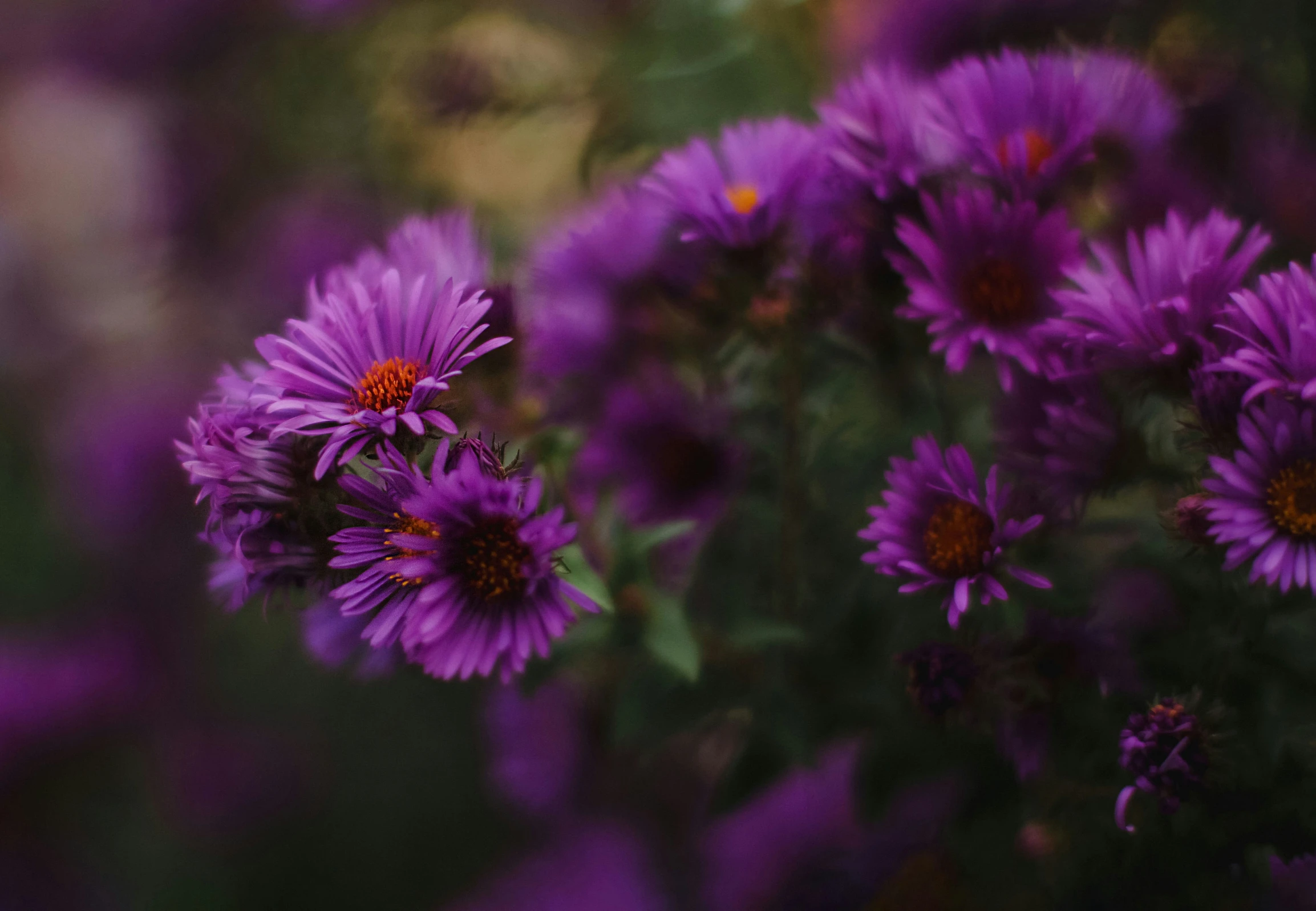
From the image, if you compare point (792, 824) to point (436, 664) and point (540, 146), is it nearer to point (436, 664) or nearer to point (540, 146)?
point (436, 664)

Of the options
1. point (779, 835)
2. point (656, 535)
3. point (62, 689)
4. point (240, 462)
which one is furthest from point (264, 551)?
point (62, 689)

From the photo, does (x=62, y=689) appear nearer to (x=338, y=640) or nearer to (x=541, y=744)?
(x=541, y=744)

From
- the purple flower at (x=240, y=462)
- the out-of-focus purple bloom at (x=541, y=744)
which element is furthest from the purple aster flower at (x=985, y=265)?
the out-of-focus purple bloom at (x=541, y=744)

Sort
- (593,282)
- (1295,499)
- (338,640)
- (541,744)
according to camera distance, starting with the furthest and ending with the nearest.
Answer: (541,744) < (593,282) < (338,640) < (1295,499)

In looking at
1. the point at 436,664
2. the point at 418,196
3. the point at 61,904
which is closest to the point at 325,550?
the point at 436,664

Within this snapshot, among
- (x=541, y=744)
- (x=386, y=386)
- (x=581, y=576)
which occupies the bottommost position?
(x=541, y=744)

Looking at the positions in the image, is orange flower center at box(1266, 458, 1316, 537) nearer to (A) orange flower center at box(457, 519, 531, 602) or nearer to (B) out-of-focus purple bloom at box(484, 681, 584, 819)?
(A) orange flower center at box(457, 519, 531, 602)
